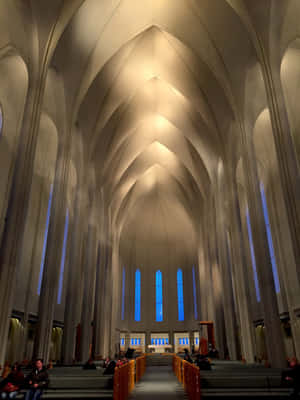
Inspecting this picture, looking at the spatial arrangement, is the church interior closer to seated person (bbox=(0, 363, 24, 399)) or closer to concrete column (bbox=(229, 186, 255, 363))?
concrete column (bbox=(229, 186, 255, 363))

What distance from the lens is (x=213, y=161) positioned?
883 inches

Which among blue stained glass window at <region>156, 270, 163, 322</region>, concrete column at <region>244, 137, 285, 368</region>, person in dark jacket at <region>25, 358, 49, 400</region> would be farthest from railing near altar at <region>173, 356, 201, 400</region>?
blue stained glass window at <region>156, 270, 163, 322</region>

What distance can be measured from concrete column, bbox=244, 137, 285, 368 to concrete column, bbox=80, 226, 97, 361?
1143 cm

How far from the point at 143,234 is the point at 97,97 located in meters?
21.9

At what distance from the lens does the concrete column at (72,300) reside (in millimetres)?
16281

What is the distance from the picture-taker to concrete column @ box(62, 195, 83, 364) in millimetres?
16281

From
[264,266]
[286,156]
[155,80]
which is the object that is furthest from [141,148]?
[286,156]

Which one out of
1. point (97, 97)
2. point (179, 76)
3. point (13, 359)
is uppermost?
Answer: point (179, 76)

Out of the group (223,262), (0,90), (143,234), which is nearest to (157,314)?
(143,234)

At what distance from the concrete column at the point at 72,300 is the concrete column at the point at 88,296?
2.64 meters

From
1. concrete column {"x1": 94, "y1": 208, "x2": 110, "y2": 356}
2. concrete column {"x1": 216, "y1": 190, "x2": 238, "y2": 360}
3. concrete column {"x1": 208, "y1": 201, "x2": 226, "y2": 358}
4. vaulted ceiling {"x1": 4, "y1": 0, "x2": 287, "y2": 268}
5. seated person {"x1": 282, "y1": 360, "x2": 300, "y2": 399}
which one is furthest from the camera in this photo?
concrete column {"x1": 94, "y1": 208, "x2": 110, "y2": 356}

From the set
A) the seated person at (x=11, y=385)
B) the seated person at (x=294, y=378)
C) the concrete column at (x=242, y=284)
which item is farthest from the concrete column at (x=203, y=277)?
the seated person at (x=11, y=385)

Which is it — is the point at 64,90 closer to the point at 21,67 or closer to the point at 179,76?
the point at 21,67

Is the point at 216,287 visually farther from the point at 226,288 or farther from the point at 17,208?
the point at 17,208
